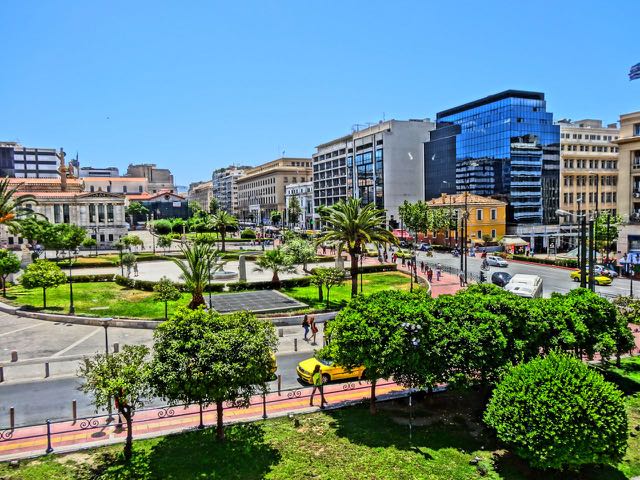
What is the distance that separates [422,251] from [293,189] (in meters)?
82.1

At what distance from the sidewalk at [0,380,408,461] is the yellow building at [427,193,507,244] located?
206 ft

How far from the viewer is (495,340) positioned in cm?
1614

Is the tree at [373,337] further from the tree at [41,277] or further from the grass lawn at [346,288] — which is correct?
the tree at [41,277]

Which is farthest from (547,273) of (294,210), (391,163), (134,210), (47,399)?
(134,210)

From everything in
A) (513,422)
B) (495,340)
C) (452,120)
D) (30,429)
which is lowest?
(30,429)

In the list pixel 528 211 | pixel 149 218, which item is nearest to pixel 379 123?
pixel 528 211

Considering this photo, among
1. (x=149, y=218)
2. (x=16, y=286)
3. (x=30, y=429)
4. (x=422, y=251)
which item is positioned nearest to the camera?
(x=30, y=429)

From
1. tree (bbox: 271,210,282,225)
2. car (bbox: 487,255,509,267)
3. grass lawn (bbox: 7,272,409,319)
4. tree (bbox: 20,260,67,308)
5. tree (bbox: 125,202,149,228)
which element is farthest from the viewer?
tree (bbox: 125,202,149,228)

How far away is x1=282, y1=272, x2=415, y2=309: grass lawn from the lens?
3732 centimetres

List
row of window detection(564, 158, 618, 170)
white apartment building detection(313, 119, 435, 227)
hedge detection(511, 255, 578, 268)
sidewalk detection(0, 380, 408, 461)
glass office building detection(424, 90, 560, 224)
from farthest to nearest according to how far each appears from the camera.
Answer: white apartment building detection(313, 119, 435, 227), row of window detection(564, 158, 618, 170), glass office building detection(424, 90, 560, 224), hedge detection(511, 255, 578, 268), sidewalk detection(0, 380, 408, 461)

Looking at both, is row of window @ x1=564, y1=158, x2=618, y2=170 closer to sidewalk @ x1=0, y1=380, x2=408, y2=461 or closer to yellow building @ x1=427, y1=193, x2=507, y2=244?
yellow building @ x1=427, y1=193, x2=507, y2=244

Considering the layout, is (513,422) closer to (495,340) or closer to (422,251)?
(495,340)

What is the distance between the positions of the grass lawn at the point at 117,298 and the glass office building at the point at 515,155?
1848 inches

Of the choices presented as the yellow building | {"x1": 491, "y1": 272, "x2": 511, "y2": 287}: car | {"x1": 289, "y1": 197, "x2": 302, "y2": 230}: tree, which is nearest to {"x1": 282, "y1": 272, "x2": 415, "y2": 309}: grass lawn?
{"x1": 491, "y1": 272, "x2": 511, "y2": 287}: car
